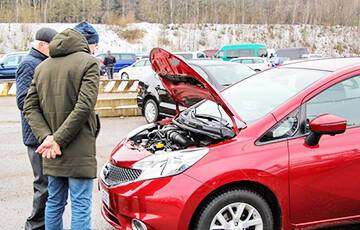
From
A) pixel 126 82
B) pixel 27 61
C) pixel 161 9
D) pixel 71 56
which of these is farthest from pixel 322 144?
pixel 161 9

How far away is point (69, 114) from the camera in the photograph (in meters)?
3.11

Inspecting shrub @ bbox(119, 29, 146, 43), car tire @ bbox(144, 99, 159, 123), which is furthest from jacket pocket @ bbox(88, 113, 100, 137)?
shrub @ bbox(119, 29, 146, 43)

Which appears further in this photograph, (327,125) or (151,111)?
(151,111)

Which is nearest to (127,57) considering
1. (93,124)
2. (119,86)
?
(119,86)

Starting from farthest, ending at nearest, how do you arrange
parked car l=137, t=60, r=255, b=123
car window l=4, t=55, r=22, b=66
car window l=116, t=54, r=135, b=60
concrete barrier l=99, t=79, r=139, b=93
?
car window l=116, t=54, r=135, b=60
car window l=4, t=55, r=22, b=66
concrete barrier l=99, t=79, r=139, b=93
parked car l=137, t=60, r=255, b=123

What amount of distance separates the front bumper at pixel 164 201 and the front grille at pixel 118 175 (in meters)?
0.11

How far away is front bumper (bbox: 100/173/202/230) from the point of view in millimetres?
3102

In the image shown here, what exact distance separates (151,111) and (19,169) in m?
3.98

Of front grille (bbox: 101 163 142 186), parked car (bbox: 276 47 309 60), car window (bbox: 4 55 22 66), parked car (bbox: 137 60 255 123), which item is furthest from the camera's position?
parked car (bbox: 276 47 309 60)

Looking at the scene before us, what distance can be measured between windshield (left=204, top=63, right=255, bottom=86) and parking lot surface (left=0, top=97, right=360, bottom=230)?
7.28 ft

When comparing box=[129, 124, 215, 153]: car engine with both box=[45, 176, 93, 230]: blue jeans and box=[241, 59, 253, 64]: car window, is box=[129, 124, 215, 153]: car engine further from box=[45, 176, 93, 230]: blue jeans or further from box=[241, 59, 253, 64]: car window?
box=[241, 59, 253, 64]: car window

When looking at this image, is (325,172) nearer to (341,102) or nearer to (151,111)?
(341,102)

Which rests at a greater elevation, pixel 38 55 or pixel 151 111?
pixel 38 55

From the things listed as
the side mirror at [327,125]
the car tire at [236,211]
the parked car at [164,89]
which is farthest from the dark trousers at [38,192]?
the parked car at [164,89]
